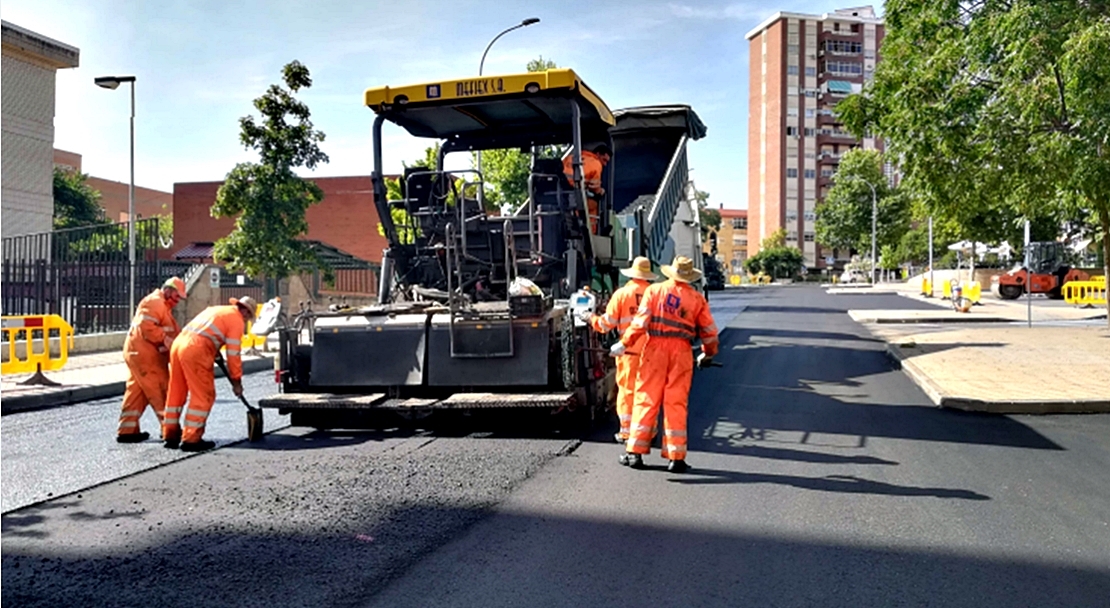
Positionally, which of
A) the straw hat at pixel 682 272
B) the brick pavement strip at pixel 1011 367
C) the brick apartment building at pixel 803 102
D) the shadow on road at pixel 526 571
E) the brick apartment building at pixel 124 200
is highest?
the brick apartment building at pixel 803 102

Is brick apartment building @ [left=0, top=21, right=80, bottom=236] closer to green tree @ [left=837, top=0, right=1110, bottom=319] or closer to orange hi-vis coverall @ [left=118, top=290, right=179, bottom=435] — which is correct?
orange hi-vis coverall @ [left=118, top=290, right=179, bottom=435]

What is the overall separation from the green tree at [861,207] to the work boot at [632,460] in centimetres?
5954

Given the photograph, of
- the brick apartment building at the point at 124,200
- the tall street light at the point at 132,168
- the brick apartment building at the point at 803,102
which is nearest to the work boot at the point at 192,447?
the tall street light at the point at 132,168

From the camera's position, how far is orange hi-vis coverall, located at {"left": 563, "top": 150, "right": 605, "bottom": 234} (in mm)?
8984

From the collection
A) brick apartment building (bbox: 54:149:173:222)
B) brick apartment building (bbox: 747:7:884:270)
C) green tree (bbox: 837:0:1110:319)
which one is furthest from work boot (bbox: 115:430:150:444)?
brick apartment building (bbox: 747:7:884:270)

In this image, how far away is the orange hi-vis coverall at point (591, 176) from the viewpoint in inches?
354

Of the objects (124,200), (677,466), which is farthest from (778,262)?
(677,466)

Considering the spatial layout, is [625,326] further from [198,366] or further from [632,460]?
[198,366]

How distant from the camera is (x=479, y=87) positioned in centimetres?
845

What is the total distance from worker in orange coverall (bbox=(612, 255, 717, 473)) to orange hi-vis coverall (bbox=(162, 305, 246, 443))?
3272 millimetres

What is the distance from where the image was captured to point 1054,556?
4484 mm

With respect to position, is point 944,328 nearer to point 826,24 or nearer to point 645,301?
point 645,301

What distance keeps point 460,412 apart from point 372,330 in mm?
1101

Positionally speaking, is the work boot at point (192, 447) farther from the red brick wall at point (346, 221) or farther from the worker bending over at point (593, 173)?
the red brick wall at point (346, 221)
